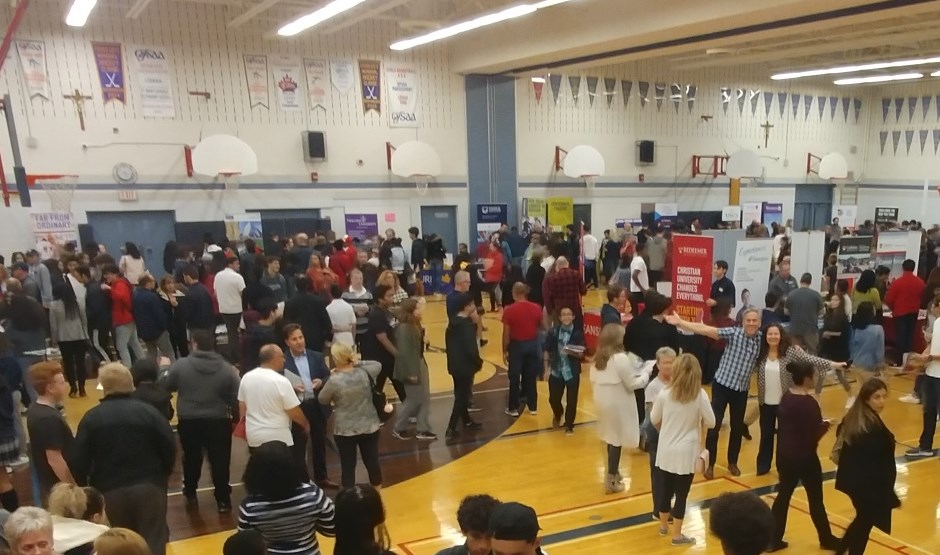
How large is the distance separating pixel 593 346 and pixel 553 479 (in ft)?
11.4

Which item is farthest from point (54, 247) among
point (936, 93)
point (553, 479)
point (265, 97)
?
point (936, 93)

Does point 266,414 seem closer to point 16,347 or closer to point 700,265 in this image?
point 16,347

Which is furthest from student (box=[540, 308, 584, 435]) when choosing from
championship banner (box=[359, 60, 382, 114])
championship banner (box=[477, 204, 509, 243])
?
championship banner (box=[359, 60, 382, 114])

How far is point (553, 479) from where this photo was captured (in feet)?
18.7

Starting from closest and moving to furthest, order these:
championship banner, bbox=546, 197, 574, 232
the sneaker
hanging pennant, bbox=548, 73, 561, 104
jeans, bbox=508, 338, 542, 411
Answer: the sneaker < jeans, bbox=508, 338, 542, 411 < championship banner, bbox=546, 197, 574, 232 < hanging pennant, bbox=548, 73, 561, 104

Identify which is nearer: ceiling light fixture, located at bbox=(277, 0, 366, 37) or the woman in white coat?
the woman in white coat

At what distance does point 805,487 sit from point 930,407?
2.59m

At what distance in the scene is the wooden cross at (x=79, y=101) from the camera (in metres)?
12.2

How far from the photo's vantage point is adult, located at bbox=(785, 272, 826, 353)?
24.3 ft

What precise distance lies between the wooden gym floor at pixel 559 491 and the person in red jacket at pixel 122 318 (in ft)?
3.33

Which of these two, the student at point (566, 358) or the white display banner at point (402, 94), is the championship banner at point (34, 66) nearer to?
the white display banner at point (402, 94)

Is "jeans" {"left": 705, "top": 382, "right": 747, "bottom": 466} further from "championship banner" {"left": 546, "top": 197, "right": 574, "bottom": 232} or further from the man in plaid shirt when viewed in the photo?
"championship banner" {"left": 546, "top": 197, "right": 574, "bottom": 232}

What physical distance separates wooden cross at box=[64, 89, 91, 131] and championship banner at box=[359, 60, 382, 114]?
219 inches

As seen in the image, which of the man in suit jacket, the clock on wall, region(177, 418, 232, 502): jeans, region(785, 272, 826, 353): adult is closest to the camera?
region(177, 418, 232, 502): jeans
